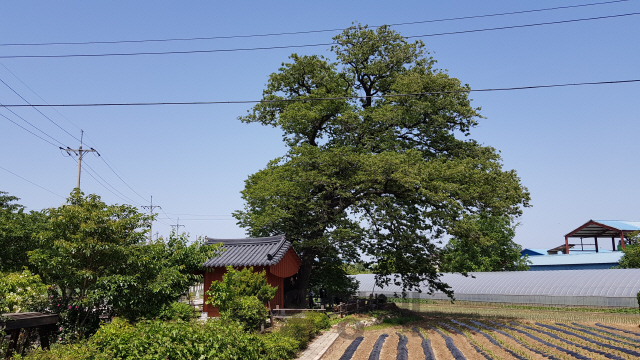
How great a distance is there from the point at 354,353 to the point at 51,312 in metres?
10.3

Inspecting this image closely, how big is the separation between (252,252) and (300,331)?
23.3 feet

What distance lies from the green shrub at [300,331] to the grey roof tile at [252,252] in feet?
14.5

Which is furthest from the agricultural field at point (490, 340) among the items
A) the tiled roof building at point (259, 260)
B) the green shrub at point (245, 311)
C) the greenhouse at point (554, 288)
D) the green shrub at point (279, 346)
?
the greenhouse at point (554, 288)

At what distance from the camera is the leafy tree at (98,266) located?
14.1 meters

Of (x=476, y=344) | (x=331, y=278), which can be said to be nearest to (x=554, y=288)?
(x=331, y=278)

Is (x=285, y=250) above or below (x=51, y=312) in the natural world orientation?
above

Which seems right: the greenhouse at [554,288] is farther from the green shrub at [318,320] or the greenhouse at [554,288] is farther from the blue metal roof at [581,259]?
the blue metal roof at [581,259]

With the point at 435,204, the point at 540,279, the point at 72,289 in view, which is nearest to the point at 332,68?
the point at 435,204

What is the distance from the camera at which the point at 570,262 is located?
195ft

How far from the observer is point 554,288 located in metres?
39.8

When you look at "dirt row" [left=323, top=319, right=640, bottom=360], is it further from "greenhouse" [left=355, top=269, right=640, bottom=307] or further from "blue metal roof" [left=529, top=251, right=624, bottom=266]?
"blue metal roof" [left=529, top=251, right=624, bottom=266]

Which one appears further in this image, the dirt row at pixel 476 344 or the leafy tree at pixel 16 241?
the leafy tree at pixel 16 241

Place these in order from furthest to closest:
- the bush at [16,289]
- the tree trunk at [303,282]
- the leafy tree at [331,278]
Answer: the leafy tree at [331,278] < the tree trunk at [303,282] < the bush at [16,289]

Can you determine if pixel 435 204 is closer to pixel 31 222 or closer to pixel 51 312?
pixel 51 312
